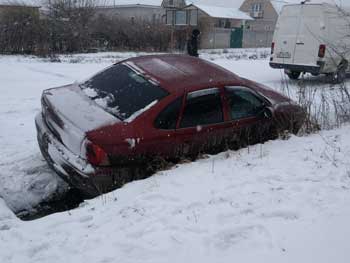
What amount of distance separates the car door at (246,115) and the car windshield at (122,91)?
1.03 meters

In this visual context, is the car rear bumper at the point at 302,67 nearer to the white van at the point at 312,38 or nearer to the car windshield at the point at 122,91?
the white van at the point at 312,38

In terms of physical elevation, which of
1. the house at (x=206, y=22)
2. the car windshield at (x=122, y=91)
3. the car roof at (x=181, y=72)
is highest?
the house at (x=206, y=22)

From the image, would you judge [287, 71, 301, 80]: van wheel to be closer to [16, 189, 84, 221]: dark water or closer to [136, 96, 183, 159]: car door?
[136, 96, 183, 159]: car door

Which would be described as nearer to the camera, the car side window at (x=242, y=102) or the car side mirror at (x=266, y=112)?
the car side window at (x=242, y=102)

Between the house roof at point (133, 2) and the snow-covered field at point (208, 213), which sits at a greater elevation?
the house roof at point (133, 2)

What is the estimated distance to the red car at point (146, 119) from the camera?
14.7 ft

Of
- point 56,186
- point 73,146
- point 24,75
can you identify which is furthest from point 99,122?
point 24,75

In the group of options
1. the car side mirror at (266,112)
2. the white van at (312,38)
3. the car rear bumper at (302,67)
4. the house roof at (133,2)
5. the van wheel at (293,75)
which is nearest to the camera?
the car side mirror at (266,112)

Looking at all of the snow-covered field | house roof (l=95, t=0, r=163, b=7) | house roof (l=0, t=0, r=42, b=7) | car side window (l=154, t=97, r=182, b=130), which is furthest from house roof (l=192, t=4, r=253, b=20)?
the snow-covered field

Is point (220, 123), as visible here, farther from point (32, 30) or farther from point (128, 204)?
point (32, 30)

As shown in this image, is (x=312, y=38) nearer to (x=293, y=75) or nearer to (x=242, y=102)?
(x=293, y=75)

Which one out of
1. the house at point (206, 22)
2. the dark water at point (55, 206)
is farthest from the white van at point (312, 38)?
the house at point (206, 22)

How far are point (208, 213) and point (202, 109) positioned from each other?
68.0 inches

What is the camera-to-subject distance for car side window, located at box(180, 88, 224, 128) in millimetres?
5008
